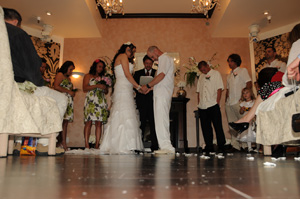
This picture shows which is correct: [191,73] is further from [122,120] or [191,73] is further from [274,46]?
[122,120]

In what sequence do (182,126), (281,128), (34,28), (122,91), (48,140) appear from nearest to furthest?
(281,128)
(48,140)
(122,91)
(182,126)
(34,28)

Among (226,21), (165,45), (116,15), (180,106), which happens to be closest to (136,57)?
(165,45)

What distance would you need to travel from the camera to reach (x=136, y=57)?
6.22 meters

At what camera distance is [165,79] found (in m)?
3.68

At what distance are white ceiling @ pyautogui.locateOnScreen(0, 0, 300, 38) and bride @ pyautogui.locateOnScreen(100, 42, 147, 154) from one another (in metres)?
2.09

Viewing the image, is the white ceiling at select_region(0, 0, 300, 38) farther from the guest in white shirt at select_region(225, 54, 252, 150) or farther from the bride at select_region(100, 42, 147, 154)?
the bride at select_region(100, 42, 147, 154)

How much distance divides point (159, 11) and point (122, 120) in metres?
3.62

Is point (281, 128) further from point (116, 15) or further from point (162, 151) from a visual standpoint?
point (116, 15)

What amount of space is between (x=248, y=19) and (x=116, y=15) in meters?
2.93

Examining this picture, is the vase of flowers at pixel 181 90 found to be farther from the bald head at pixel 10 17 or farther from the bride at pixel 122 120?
the bald head at pixel 10 17

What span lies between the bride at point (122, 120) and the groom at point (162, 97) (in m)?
0.26

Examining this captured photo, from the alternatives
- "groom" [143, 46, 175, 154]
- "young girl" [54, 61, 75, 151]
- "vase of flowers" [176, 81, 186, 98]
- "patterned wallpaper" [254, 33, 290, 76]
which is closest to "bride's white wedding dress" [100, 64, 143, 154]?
"groom" [143, 46, 175, 154]

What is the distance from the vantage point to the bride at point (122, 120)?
11.3ft

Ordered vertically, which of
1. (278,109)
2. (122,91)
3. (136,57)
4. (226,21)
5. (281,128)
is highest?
(226,21)
